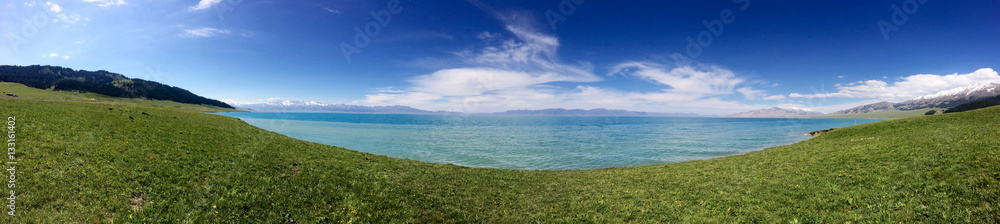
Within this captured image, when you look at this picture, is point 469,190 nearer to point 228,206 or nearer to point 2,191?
point 228,206

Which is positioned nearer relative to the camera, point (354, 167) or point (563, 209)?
point (563, 209)

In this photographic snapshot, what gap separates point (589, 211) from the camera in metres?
15.0

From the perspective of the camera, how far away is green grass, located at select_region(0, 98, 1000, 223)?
10.4m

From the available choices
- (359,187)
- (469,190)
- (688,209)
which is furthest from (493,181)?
(688,209)

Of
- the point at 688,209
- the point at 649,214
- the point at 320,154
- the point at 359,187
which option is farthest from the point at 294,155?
the point at 688,209

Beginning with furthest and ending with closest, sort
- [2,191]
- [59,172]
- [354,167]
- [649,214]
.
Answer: [354,167] < [649,214] < [59,172] < [2,191]

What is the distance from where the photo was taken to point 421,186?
17.9 m

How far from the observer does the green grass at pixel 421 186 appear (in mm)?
10438

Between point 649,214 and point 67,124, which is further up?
point 67,124

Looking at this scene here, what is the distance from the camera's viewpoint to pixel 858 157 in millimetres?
18438

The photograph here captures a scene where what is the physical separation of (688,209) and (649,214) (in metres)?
1.99

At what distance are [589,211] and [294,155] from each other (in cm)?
1981

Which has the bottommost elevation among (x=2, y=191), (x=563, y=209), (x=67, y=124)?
(x=563, y=209)

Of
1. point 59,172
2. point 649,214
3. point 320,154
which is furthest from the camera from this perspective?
point 320,154
